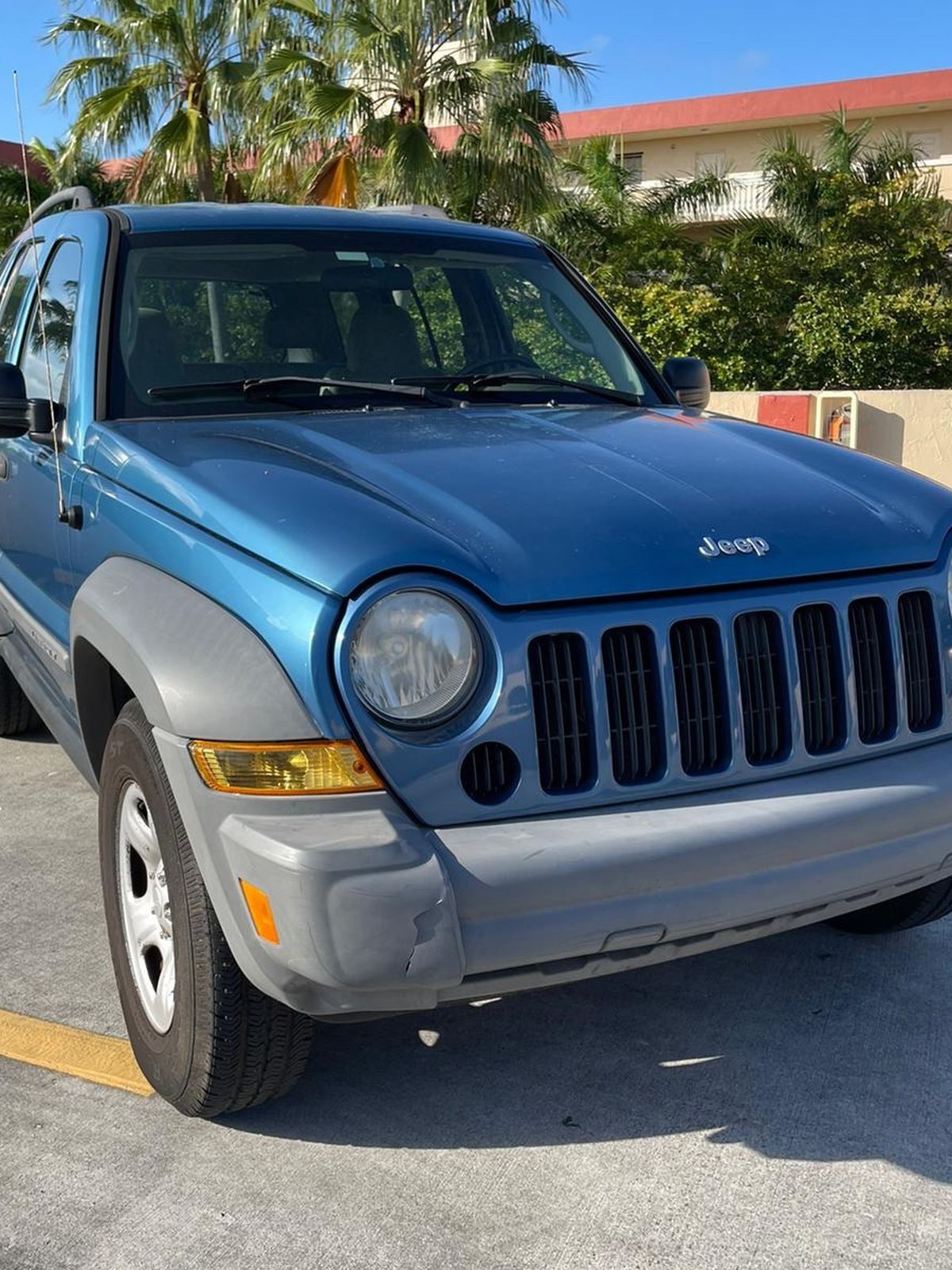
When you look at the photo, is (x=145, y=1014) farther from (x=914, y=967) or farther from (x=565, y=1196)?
(x=914, y=967)

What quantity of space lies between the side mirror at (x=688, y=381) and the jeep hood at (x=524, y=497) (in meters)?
0.78

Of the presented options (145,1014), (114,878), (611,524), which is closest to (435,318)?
(611,524)

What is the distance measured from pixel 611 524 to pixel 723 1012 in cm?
135

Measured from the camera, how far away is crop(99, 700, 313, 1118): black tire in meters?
2.62

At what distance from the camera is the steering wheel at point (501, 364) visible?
399 centimetres

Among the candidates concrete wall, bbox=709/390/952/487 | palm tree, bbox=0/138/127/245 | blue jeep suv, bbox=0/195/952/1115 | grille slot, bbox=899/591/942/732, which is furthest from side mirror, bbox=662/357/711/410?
palm tree, bbox=0/138/127/245

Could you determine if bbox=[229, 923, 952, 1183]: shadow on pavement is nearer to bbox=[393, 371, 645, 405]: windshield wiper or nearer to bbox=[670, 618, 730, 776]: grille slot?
bbox=[670, 618, 730, 776]: grille slot

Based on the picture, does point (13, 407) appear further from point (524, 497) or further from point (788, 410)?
point (788, 410)

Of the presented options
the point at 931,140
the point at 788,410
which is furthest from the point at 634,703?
the point at 931,140

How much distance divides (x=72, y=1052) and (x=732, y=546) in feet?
6.11

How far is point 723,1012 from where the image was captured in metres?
3.40

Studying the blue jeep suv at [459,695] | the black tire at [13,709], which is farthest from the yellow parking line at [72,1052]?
the black tire at [13,709]

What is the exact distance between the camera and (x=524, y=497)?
2816 mm

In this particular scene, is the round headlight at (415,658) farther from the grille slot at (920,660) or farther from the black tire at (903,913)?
the black tire at (903,913)
